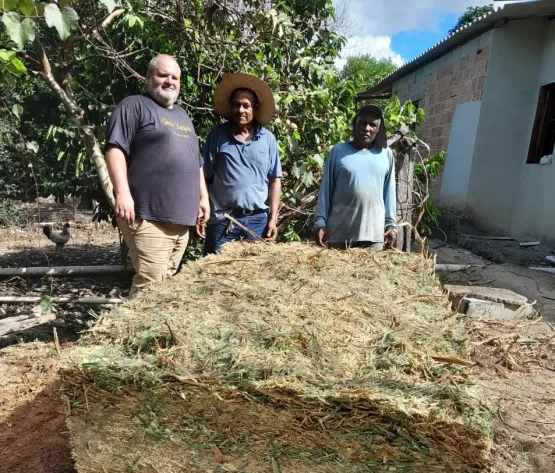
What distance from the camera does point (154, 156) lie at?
8.55ft

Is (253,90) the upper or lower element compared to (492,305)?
upper

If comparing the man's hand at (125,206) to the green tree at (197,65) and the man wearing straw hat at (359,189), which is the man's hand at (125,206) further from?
the green tree at (197,65)

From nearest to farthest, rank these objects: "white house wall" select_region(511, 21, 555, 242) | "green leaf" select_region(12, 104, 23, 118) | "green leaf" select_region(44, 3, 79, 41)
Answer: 1. "green leaf" select_region(44, 3, 79, 41)
2. "green leaf" select_region(12, 104, 23, 118)
3. "white house wall" select_region(511, 21, 555, 242)

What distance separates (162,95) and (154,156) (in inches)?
14.8

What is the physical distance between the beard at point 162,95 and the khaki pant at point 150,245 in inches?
28.6

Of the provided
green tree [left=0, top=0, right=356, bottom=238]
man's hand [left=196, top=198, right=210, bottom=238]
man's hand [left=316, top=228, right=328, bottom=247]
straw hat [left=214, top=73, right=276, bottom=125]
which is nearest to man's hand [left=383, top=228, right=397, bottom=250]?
man's hand [left=316, top=228, right=328, bottom=247]

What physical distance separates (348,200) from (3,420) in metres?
2.46

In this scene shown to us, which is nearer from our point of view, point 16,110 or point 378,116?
point 378,116

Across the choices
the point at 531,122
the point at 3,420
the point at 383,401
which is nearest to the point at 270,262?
the point at 383,401

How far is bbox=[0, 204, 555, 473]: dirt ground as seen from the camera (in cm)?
229

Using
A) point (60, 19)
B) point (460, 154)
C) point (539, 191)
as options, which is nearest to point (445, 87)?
point (460, 154)

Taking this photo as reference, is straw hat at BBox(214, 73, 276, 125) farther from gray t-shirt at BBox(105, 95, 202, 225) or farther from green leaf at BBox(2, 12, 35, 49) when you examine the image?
green leaf at BBox(2, 12, 35, 49)

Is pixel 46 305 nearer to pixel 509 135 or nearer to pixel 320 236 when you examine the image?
pixel 320 236

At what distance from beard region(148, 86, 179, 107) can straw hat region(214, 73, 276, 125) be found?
59 cm
